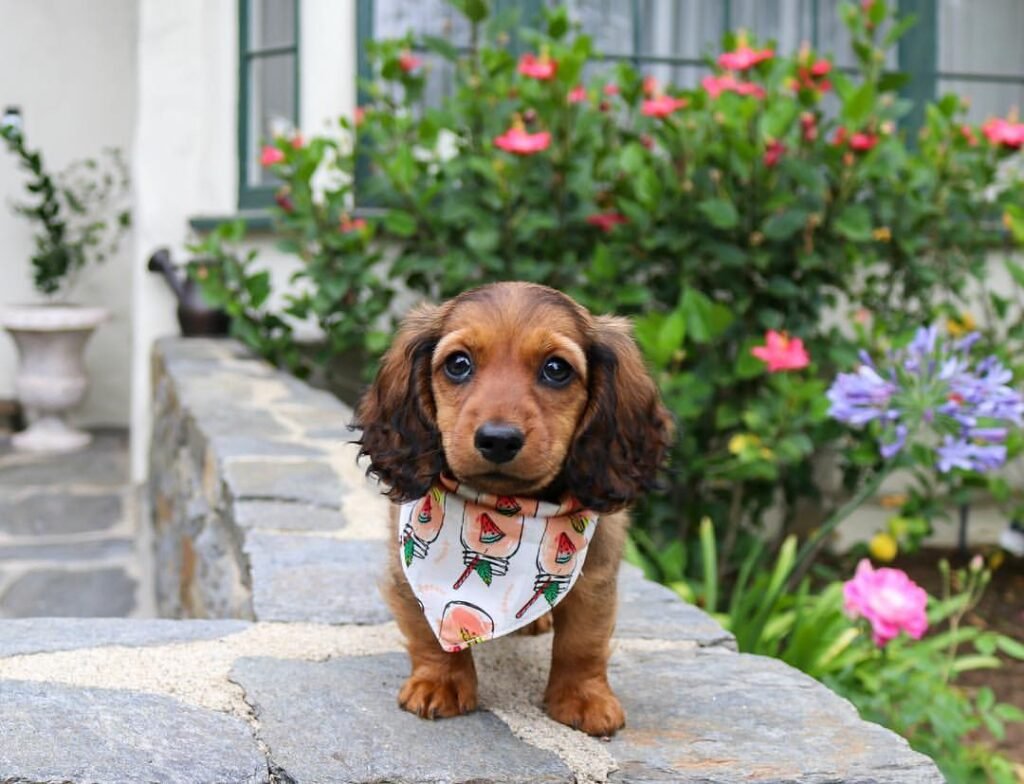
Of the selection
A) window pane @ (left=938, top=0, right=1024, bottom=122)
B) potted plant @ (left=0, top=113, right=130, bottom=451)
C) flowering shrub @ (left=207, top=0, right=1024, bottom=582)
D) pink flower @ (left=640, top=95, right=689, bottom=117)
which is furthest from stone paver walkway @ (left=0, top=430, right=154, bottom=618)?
window pane @ (left=938, top=0, right=1024, bottom=122)

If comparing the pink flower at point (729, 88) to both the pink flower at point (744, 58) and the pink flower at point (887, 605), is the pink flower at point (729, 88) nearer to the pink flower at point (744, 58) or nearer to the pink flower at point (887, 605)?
the pink flower at point (744, 58)

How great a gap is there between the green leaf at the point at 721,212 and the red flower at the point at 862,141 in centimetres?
49

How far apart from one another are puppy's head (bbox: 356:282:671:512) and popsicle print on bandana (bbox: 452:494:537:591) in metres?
0.04

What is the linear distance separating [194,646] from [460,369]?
0.74 meters

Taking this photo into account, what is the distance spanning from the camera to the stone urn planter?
23.8 ft

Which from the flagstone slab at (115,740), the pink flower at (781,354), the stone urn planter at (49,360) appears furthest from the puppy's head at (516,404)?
the stone urn planter at (49,360)

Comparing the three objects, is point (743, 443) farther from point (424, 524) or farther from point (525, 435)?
point (525, 435)

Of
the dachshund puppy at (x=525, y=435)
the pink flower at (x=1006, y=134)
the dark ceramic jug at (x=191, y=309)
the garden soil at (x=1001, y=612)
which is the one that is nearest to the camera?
the dachshund puppy at (x=525, y=435)

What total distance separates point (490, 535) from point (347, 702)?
0.34 metres

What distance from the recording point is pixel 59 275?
769 cm

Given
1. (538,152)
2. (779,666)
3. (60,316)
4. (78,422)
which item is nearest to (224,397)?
(538,152)

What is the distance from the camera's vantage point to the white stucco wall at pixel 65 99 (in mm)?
7840

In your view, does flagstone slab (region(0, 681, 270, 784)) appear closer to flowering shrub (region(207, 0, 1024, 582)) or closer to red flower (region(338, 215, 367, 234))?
flowering shrub (region(207, 0, 1024, 582))

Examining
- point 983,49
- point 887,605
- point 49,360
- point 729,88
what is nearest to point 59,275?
point 49,360
